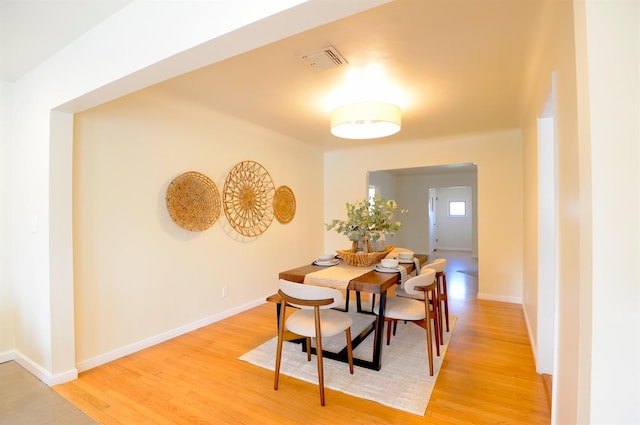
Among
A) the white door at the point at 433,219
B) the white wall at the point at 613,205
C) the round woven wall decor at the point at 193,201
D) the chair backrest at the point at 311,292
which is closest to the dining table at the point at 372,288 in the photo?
the chair backrest at the point at 311,292

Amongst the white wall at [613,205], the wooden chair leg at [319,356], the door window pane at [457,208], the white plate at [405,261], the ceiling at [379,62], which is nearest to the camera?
the white wall at [613,205]

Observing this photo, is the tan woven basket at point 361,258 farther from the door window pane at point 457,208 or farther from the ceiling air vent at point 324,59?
the door window pane at point 457,208

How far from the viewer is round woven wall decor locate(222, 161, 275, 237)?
371 centimetres

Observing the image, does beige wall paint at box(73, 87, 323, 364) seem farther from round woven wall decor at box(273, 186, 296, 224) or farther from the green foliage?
the green foliage

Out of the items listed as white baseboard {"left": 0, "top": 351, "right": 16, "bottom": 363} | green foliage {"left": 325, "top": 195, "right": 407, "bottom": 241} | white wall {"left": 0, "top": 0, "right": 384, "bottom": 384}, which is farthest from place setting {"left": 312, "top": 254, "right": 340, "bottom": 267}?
white baseboard {"left": 0, "top": 351, "right": 16, "bottom": 363}

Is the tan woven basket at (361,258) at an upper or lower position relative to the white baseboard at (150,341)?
upper

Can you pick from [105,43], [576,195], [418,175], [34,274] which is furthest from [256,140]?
[418,175]

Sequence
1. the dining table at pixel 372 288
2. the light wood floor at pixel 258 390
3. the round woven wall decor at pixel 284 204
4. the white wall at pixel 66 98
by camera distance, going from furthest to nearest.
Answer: the round woven wall decor at pixel 284 204
the dining table at pixel 372 288
the light wood floor at pixel 258 390
the white wall at pixel 66 98

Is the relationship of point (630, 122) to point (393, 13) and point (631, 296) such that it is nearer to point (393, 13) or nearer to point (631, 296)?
point (631, 296)

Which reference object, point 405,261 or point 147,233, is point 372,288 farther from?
point 147,233

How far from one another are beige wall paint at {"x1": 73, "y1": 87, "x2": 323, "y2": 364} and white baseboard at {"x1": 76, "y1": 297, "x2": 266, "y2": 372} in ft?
0.05

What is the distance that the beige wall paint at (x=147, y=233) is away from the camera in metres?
2.52

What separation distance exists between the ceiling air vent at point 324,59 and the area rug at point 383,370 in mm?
2337

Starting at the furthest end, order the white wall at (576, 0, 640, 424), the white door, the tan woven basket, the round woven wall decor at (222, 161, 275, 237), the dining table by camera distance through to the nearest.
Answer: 1. the white door
2. the round woven wall decor at (222, 161, 275, 237)
3. the tan woven basket
4. the dining table
5. the white wall at (576, 0, 640, 424)
